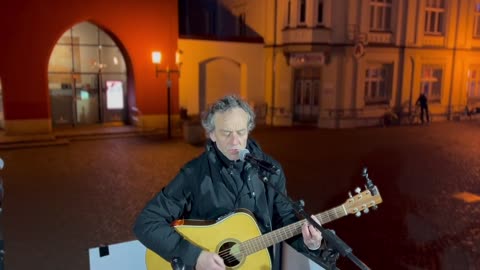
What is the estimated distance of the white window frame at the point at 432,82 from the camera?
19.1 meters

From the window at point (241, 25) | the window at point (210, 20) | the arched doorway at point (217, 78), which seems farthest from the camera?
the window at point (210, 20)

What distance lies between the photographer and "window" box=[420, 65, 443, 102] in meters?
19.1

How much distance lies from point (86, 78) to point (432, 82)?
584 inches

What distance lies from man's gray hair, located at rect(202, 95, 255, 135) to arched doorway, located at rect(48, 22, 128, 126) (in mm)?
14239

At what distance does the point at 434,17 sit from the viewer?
62.7 feet

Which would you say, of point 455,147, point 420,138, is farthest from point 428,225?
point 420,138

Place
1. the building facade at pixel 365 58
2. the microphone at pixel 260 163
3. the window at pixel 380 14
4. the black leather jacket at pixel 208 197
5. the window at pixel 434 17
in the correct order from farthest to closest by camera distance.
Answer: the window at pixel 434 17
the window at pixel 380 14
the building facade at pixel 365 58
the black leather jacket at pixel 208 197
the microphone at pixel 260 163

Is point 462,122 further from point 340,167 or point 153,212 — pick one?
point 153,212

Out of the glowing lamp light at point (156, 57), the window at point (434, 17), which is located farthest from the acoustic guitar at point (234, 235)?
the window at point (434, 17)

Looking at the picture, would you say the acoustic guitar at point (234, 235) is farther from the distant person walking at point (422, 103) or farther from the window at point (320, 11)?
the distant person walking at point (422, 103)

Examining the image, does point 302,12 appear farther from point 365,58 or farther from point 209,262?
point 209,262

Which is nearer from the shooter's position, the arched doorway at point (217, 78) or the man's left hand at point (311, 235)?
the man's left hand at point (311, 235)

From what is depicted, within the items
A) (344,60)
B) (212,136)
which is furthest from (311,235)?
(344,60)

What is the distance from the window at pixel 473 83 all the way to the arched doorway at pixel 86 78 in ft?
52.0
